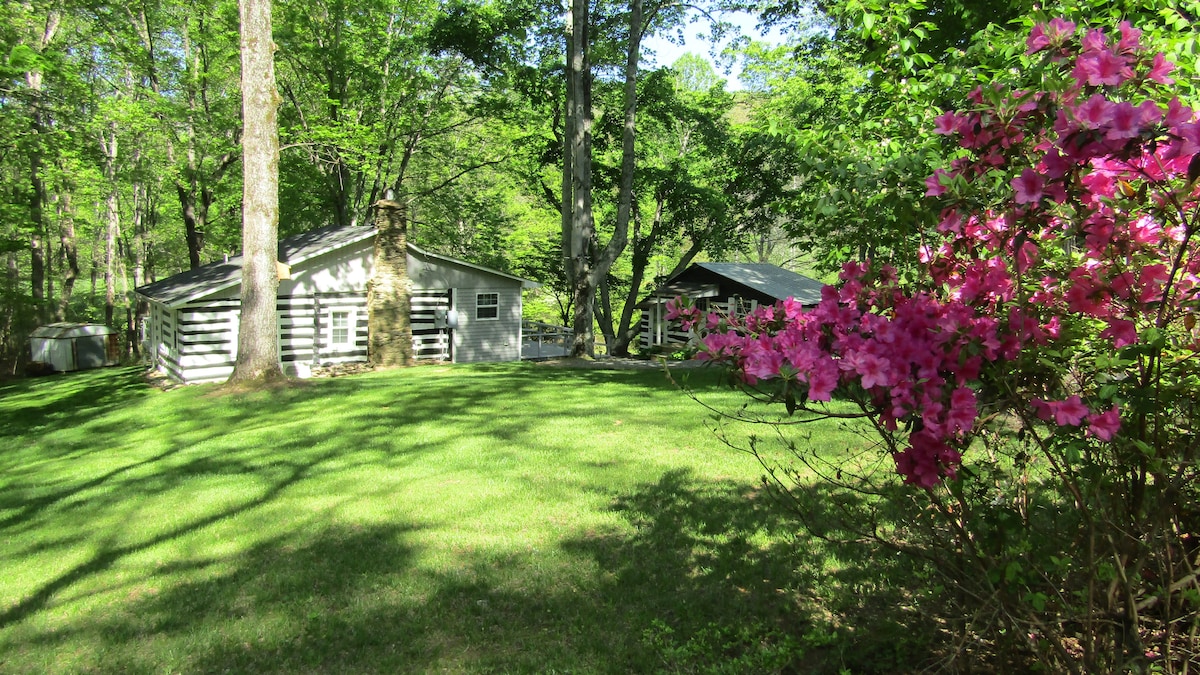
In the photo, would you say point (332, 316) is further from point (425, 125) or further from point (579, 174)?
point (425, 125)

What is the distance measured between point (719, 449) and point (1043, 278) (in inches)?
202

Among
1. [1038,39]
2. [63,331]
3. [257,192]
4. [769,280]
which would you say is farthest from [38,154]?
[769,280]

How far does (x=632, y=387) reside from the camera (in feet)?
39.5

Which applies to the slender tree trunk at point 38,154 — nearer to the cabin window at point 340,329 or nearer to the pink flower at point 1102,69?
the cabin window at point 340,329

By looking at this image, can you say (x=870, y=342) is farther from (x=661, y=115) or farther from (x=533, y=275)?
(x=533, y=275)

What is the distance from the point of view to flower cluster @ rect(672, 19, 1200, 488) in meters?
1.67

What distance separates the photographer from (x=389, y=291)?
17234 millimetres

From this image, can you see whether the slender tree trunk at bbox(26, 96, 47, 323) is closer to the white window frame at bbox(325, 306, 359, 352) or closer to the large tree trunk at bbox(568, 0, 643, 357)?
the white window frame at bbox(325, 306, 359, 352)

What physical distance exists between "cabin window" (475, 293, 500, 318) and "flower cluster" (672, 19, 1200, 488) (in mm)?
18144

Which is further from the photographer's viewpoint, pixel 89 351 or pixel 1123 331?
pixel 89 351

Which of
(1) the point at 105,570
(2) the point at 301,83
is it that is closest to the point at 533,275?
(2) the point at 301,83

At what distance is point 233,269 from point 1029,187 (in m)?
19.3

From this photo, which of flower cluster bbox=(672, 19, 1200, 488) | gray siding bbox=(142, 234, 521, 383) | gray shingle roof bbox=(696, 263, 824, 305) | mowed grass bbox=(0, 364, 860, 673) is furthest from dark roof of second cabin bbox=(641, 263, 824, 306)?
flower cluster bbox=(672, 19, 1200, 488)

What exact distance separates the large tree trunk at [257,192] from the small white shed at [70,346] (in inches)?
589
